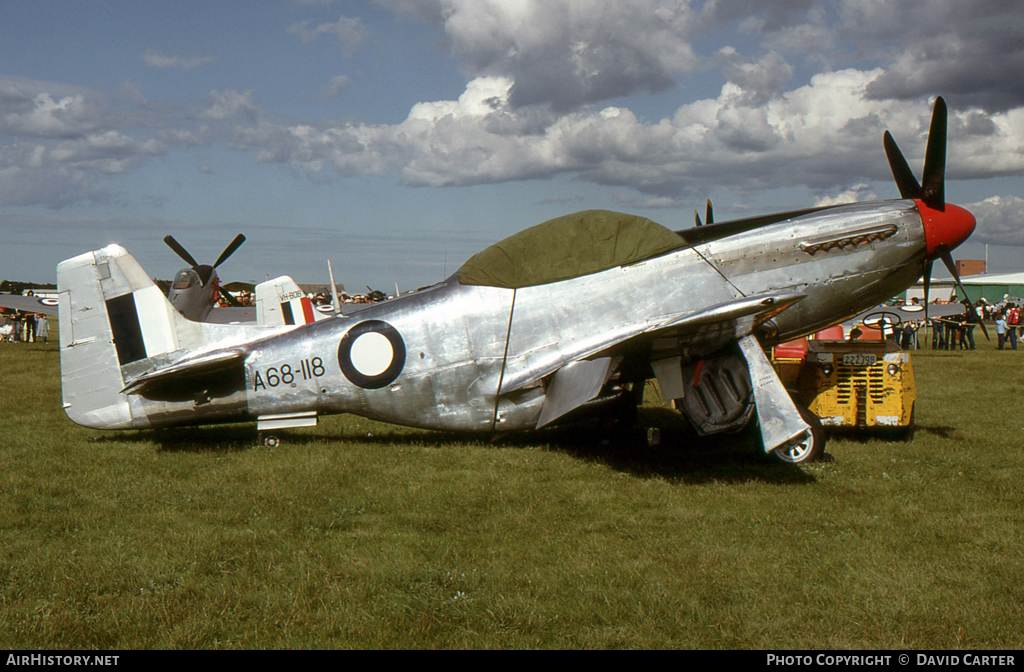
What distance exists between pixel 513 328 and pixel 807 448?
3.50 meters

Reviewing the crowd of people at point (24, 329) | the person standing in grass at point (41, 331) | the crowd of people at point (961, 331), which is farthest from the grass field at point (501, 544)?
the person standing in grass at point (41, 331)

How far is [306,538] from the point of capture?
5.45 meters

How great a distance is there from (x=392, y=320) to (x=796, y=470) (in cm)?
476

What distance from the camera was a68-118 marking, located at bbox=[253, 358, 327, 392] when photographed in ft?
26.9

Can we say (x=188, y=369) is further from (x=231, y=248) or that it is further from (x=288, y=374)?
(x=231, y=248)

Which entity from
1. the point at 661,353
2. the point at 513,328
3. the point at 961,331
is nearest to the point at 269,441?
the point at 513,328

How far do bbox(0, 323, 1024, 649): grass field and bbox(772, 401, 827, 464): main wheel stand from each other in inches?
11.6

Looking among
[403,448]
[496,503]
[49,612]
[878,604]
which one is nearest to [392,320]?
[403,448]

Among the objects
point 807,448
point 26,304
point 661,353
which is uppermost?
point 26,304

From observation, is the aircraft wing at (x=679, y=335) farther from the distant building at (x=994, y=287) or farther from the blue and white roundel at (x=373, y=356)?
the distant building at (x=994, y=287)

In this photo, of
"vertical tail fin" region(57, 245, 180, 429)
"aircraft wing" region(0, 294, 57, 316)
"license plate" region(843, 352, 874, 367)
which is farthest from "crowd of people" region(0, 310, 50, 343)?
"license plate" region(843, 352, 874, 367)

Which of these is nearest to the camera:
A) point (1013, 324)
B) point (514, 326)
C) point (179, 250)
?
point (514, 326)

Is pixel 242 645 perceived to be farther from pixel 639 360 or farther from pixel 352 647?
pixel 639 360

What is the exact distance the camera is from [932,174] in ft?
27.5
